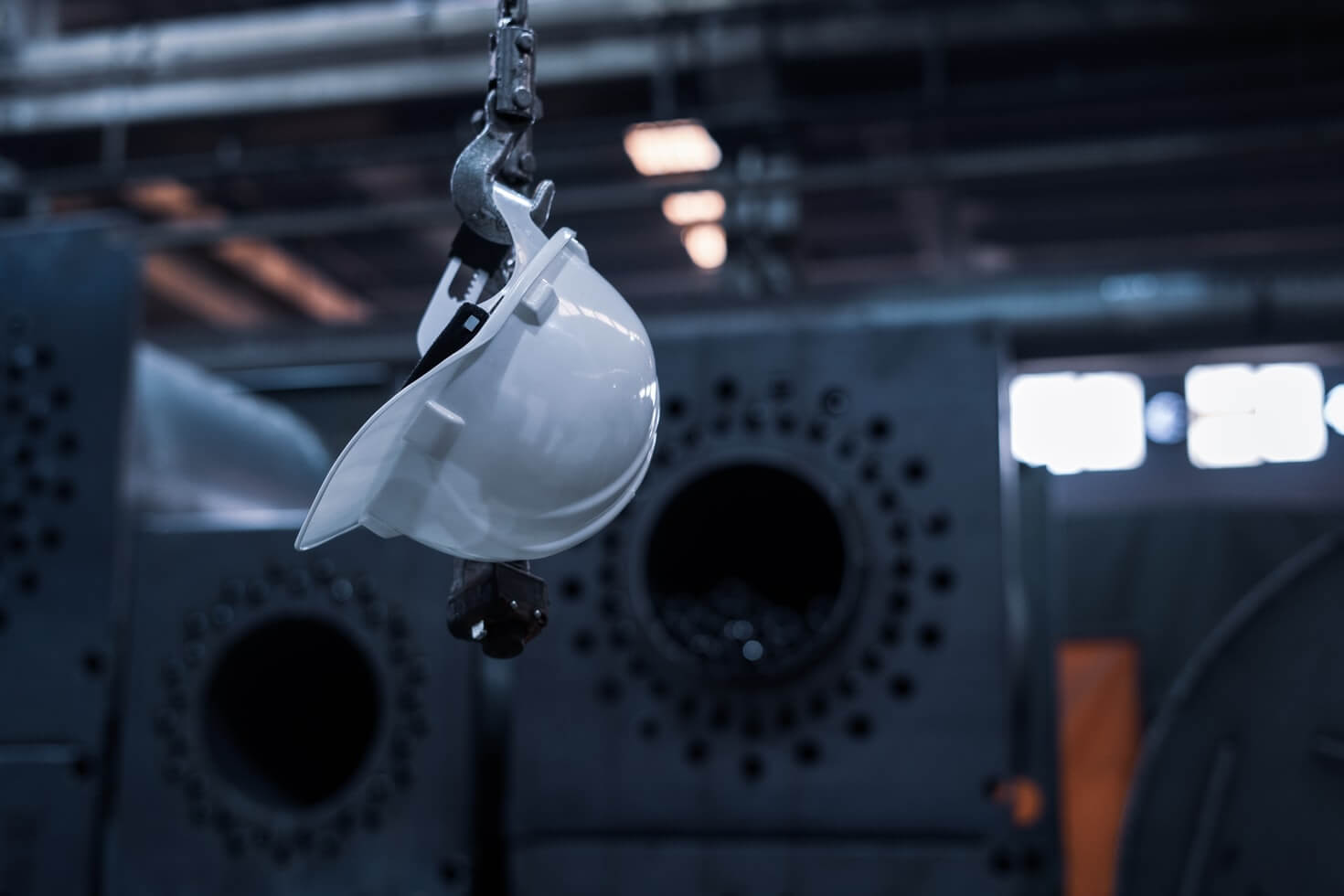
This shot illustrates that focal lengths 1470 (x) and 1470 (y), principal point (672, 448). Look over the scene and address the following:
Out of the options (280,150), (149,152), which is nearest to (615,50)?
(280,150)

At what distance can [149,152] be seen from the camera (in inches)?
145

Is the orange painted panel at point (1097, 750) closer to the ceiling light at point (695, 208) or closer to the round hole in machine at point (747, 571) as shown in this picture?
the ceiling light at point (695, 208)

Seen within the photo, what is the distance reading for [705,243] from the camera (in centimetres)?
460

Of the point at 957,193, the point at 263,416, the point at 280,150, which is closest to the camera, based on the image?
the point at 263,416

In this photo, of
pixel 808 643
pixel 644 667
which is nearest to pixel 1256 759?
pixel 808 643

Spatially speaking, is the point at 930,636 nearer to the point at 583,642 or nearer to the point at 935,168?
the point at 583,642

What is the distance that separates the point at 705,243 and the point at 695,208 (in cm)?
36

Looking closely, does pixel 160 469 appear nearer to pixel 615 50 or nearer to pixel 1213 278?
pixel 615 50

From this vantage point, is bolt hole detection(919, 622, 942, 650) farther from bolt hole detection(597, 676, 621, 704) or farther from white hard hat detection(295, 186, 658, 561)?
white hard hat detection(295, 186, 658, 561)

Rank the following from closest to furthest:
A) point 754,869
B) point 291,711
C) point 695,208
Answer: point 754,869 < point 291,711 < point 695,208

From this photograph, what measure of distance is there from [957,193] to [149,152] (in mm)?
2226

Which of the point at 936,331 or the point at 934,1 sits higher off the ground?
the point at 934,1

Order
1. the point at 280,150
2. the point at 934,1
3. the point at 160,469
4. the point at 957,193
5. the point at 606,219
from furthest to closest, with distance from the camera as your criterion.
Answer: the point at 606,219, the point at 957,193, the point at 280,150, the point at 934,1, the point at 160,469

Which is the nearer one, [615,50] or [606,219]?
[615,50]
